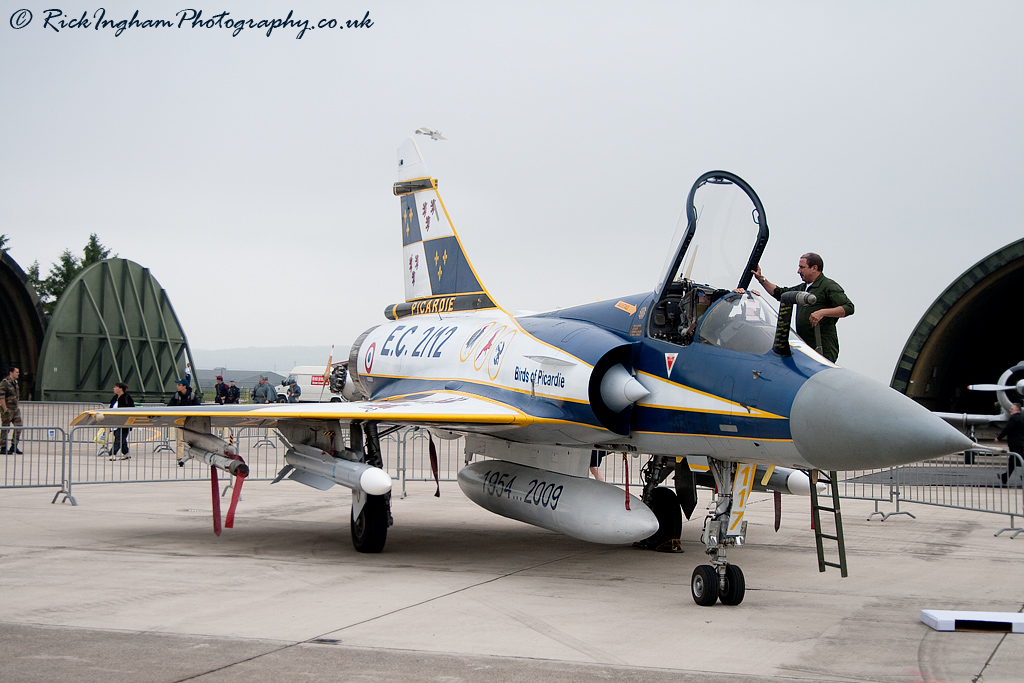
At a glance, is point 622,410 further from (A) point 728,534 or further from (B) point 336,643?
(B) point 336,643

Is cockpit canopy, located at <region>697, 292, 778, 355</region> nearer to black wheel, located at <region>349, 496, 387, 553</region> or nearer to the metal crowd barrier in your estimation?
black wheel, located at <region>349, 496, 387, 553</region>

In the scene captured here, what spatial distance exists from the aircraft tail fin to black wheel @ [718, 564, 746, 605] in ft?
17.5

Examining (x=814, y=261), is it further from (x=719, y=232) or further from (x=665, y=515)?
(x=665, y=515)

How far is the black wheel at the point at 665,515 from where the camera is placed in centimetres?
930

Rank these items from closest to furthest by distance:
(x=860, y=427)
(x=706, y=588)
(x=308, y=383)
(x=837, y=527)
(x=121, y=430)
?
1. (x=860, y=427)
2. (x=837, y=527)
3. (x=706, y=588)
4. (x=121, y=430)
5. (x=308, y=383)

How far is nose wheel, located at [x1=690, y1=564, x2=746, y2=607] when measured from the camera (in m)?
6.46

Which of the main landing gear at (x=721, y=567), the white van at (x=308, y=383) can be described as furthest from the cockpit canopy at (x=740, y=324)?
the white van at (x=308, y=383)

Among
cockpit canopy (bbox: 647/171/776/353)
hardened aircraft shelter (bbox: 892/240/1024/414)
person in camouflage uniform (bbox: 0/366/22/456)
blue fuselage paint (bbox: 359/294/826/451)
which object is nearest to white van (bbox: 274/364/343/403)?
person in camouflage uniform (bbox: 0/366/22/456)

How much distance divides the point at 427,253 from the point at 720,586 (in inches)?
287

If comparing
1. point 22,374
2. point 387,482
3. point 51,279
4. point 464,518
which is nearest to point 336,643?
point 387,482

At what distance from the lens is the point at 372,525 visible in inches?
340

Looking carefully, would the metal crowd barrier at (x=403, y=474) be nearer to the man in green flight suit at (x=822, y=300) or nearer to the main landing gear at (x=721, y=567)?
the man in green flight suit at (x=822, y=300)

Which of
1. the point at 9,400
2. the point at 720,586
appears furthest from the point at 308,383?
the point at 720,586

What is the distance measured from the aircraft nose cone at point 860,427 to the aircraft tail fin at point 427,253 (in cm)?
566
